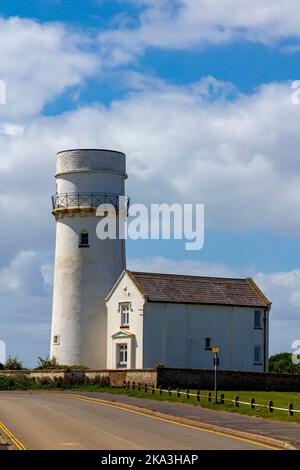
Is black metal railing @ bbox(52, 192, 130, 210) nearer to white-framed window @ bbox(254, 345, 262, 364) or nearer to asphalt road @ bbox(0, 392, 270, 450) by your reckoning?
white-framed window @ bbox(254, 345, 262, 364)

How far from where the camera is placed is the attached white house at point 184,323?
66.6 meters

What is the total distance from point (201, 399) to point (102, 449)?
22718 mm

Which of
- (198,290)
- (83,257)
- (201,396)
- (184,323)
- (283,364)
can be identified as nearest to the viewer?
(201,396)

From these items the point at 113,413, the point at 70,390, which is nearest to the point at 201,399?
the point at 113,413

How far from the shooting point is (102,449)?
976 inches

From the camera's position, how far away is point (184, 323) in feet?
222

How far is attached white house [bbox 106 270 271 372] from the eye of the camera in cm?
6662

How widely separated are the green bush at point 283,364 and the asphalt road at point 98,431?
5132 cm

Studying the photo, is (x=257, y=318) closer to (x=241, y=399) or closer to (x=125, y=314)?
(x=125, y=314)

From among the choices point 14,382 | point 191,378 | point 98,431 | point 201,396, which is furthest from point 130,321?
point 98,431

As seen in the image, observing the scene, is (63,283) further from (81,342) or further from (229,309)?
(229,309)

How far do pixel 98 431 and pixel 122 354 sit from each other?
1509 inches

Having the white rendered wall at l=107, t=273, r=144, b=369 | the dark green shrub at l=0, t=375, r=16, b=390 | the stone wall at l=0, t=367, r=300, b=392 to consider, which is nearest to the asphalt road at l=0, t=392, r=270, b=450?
the stone wall at l=0, t=367, r=300, b=392

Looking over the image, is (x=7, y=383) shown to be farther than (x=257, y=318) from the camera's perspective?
No
